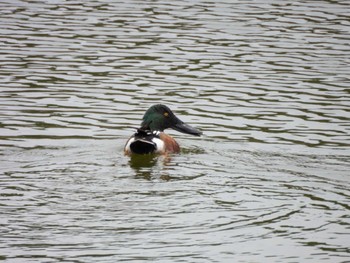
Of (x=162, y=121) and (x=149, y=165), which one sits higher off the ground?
(x=162, y=121)

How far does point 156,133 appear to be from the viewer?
13.7 metres

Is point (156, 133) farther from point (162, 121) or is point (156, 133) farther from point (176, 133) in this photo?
point (176, 133)

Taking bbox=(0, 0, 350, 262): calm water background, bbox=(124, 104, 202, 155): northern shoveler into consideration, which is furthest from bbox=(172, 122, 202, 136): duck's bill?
bbox=(0, 0, 350, 262): calm water background

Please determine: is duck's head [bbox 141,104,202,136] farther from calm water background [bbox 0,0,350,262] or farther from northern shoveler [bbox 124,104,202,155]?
calm water background [bbox 0,0,350,262]

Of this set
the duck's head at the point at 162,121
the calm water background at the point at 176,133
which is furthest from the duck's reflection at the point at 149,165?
the duck's head at the point at 162,121

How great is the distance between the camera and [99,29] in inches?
847

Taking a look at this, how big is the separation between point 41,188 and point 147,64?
7822 millimetres

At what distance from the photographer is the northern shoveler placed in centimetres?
1305

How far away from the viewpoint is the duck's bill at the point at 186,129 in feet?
46.1

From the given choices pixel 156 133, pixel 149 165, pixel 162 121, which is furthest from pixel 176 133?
pixel 149 165

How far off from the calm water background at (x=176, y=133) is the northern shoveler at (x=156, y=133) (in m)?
0.19

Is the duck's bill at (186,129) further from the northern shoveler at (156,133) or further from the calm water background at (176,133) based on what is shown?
the calm water background at (176,133)

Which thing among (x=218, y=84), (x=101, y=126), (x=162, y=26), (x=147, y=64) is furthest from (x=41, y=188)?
(x=162, y=26)

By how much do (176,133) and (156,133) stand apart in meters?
1.70
